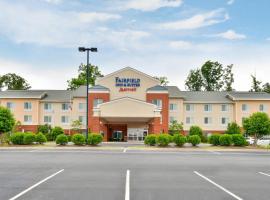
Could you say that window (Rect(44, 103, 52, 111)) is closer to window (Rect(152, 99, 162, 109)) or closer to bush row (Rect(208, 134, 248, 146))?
window (Rect(152, 99, 162, 109))

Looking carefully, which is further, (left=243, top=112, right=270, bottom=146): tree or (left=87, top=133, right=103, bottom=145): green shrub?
(left=243, top=112, right=270, bottom=146): tree

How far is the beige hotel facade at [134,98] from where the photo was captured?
72.6 metres

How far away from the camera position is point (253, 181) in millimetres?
16938

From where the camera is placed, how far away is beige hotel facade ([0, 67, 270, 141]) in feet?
238

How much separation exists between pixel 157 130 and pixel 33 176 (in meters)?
48.2

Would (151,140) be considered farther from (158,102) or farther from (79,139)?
(158,102)

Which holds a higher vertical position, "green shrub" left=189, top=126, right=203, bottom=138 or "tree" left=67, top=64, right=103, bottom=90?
"tree" left=67, top=64, right=103, bottom=90

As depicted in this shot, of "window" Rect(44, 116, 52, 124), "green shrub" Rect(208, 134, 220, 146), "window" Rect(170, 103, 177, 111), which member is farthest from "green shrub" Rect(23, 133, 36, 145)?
"window" Rect(170, 103, 177, 111)

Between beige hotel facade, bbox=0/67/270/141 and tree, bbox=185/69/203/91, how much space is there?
2565cm

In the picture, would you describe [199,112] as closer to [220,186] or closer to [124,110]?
[124,110]

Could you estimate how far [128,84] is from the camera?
7294 centimetres

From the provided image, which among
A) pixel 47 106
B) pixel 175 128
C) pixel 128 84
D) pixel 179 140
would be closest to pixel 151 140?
pixel 179 140

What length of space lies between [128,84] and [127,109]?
7356 millimetres

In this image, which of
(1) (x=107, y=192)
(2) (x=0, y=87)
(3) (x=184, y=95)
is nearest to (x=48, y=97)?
(3) (x=184, y=95)
